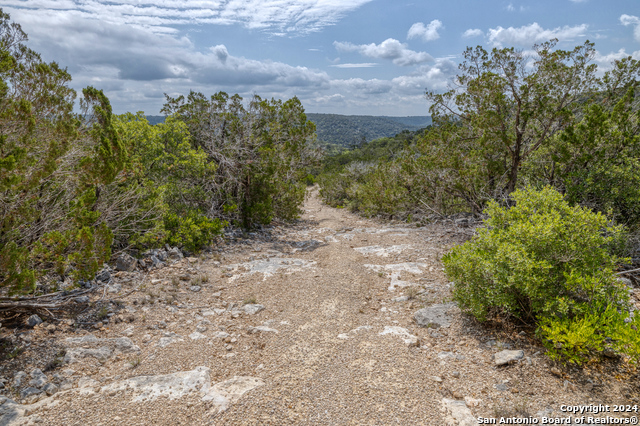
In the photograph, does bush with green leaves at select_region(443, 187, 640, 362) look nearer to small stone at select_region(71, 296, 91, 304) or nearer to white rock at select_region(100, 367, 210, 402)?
white rock at select_region(100, 367, 210, 402)

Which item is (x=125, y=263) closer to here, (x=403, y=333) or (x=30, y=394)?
(x=30, y=394)

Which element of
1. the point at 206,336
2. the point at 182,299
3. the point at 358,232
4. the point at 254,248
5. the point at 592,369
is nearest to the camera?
the point at 592,369

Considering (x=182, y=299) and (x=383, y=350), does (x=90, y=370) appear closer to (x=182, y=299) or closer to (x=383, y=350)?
(x=182, y=299)

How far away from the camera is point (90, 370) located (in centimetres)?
438

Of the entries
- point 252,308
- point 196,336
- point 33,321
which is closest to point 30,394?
point 33,321

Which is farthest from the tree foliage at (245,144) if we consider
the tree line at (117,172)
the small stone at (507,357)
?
the small stone at (507,357)

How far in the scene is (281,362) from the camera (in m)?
4.60

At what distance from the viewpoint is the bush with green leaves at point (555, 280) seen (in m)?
3.88

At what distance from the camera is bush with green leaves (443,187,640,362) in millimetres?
3885

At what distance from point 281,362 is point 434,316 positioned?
9.05 ft

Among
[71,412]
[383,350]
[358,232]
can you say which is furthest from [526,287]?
[358,232]

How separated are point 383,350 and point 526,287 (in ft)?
6.75

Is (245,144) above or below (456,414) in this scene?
above

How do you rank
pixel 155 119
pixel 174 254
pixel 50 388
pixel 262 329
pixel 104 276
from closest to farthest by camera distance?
1. pixel 50 388
2. pixel 262 329
3. pixel 104 276
4. pixel 174 254
5. pixel 155 119
